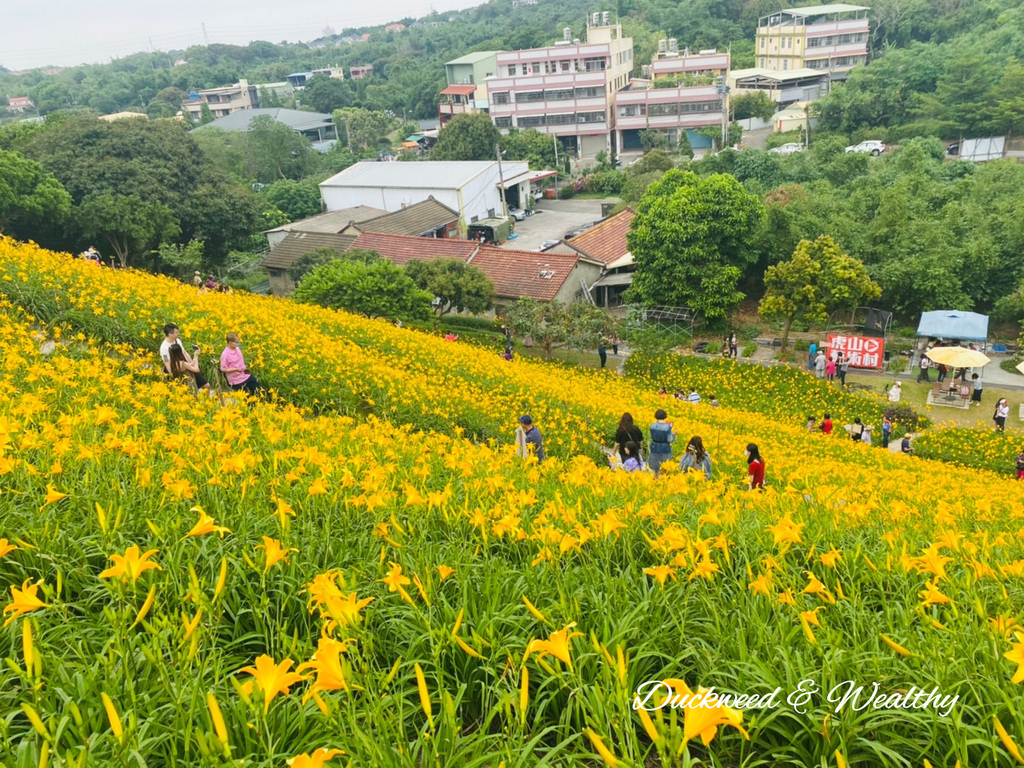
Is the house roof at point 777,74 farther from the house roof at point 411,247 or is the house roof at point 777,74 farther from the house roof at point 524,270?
the house roof at point 524,270

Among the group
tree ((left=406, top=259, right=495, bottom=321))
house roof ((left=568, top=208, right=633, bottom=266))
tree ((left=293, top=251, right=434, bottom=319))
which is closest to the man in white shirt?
tree ((left=293, top=251, right=434, bottom=319))

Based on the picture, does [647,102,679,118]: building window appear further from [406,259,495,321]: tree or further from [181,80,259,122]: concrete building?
[181,80,259,122]: concrete building

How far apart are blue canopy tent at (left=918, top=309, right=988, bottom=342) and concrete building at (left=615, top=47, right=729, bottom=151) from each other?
3666 cm

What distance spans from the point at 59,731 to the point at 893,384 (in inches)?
747

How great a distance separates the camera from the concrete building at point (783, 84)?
5950 centimetres

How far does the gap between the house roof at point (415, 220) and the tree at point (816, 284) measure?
18454mm

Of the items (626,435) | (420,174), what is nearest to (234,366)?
(626,435)

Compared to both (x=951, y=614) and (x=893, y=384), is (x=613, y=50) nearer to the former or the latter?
(x=893, y=384)

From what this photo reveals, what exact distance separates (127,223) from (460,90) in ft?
173

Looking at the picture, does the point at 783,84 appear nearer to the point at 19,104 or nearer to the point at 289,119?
the point at 289,119

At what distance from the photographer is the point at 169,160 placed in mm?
27188

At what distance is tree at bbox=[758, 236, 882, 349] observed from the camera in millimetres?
19234

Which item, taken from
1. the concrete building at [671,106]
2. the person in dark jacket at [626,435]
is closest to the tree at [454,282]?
the person in dark jacket at [626,435]

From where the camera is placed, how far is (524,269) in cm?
2411
